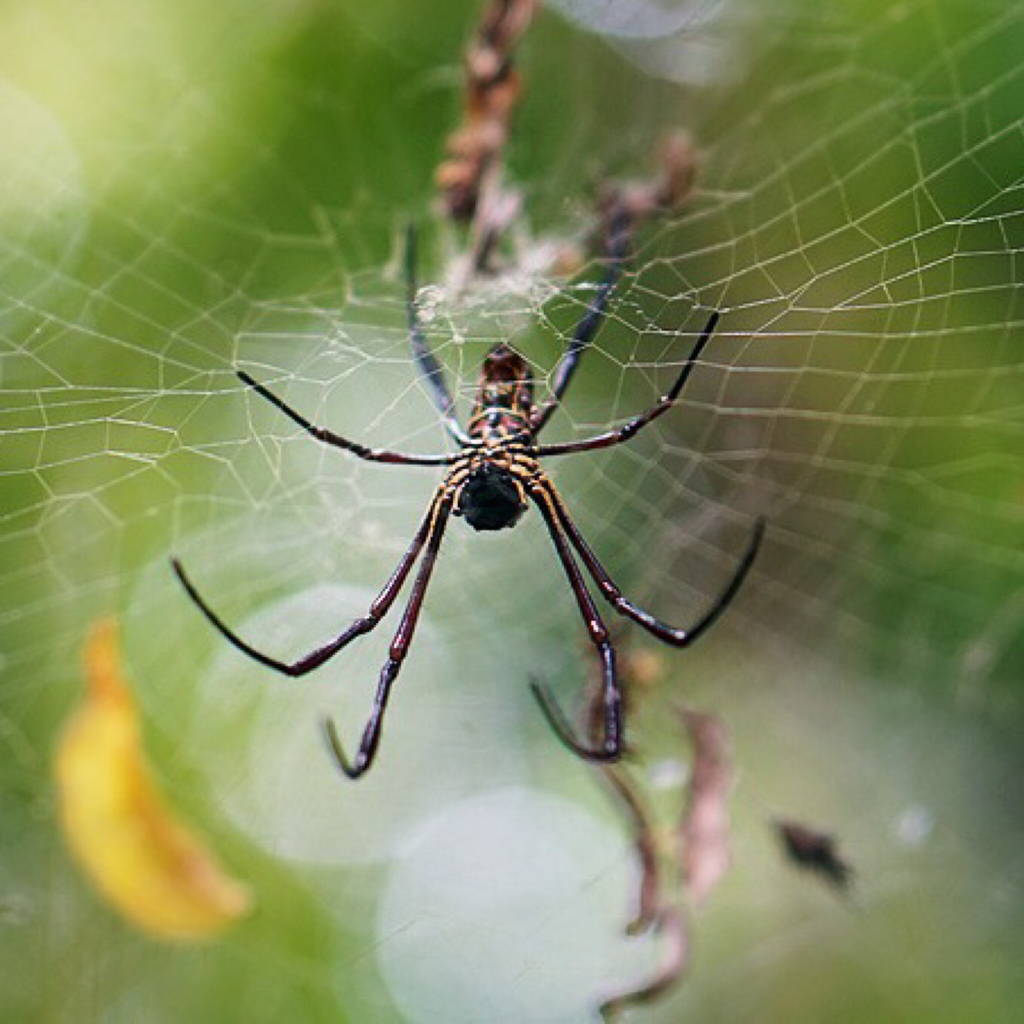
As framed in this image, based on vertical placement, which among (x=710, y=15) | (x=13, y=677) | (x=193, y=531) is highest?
(x=710, y=15)

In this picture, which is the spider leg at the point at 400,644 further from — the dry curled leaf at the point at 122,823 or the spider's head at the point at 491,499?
the dry curled leaf at the point at 122,823

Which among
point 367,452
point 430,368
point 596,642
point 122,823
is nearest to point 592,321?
point 430,368

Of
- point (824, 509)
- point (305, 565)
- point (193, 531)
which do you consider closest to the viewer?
point (193, 531)

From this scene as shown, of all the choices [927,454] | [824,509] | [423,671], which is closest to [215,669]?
[423,671]

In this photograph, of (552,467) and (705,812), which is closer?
(705,812)

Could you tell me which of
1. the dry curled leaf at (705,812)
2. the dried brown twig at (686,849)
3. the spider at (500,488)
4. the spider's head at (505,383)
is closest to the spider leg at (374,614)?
the spider at (500,488)

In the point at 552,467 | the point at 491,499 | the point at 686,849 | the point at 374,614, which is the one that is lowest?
the point at 686,849

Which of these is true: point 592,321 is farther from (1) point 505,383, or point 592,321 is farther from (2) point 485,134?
(2) point 485,134

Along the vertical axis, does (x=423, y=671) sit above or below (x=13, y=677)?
below

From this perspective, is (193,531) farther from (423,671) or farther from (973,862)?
(973,862)
